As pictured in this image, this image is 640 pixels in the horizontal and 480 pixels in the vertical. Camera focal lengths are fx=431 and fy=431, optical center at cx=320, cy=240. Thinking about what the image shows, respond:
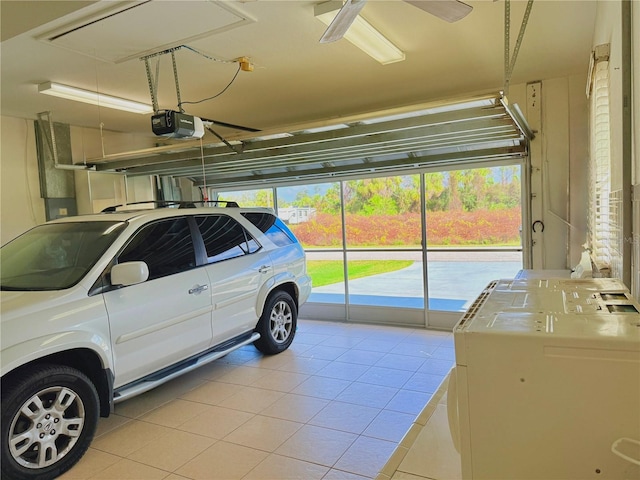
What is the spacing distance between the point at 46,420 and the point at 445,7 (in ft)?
10.7

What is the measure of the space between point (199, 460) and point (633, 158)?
299 cm

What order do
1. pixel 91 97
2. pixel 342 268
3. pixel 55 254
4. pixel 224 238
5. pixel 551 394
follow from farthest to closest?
pixel 342 268 < pixel 91 97 < pixel 224 238 < pixel 55 254 < pixel 551 394

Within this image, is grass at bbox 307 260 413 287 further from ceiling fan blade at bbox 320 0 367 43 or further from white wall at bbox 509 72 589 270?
ceiling fan blade at bbox 320 0 367 43

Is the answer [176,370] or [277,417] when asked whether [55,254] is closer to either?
[176,370]

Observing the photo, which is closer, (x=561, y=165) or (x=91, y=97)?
(x=91, y=97)

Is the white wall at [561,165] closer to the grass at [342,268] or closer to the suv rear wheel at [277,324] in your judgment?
the grass at [342,268]

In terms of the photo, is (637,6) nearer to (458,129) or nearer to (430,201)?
(458,129)

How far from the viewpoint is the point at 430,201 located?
235 inches

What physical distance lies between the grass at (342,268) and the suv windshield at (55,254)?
12.8 ft

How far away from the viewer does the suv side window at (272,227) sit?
4848 mm

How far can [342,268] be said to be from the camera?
6.79 meters

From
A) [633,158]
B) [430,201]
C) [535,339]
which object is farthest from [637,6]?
[430,201]

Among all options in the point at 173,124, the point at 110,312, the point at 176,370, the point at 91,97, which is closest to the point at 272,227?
the point at 173,124

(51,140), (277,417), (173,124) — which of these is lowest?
(277,417)
